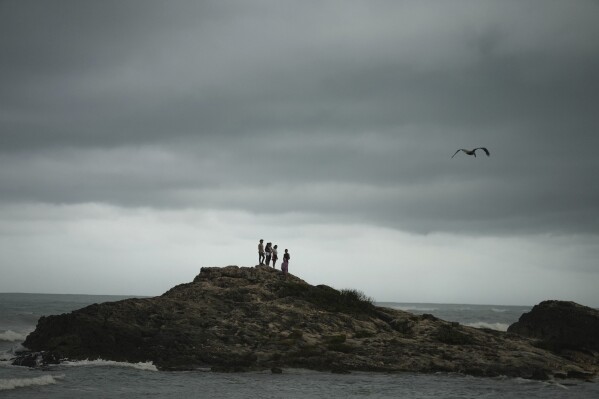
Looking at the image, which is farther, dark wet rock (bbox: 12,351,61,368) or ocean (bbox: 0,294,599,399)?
dark wet rock (bbox: 12,351,61,368)

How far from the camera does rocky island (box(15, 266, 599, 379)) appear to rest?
29875 mm

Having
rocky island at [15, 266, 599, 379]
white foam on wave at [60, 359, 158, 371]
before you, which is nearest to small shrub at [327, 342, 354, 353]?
rocky island at [15, 266, 599, 379]

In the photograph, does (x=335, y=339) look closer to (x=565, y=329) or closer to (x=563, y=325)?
(x=565, y=329)

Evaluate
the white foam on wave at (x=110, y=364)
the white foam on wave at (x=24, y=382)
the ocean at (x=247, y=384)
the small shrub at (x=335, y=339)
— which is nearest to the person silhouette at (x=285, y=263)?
the small shrub at (x=335, y=339)

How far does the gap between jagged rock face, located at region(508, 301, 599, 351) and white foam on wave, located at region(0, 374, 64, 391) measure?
26419 millimetres

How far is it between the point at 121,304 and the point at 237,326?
6.34 meters

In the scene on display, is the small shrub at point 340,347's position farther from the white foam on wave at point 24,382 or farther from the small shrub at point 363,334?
the white foam on wave at point 24,382

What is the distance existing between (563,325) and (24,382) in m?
32.7

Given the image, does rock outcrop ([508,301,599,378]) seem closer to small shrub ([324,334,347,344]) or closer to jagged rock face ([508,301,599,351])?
jagged rock face ([508,301,599,351])

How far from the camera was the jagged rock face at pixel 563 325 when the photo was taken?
1475 inches

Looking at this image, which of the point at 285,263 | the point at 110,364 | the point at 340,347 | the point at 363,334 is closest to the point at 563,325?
the point at 363,334

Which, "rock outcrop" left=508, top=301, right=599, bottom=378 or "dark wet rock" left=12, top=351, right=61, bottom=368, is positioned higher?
"rock outcrop" left=508, top=301, right=599, bottom=378

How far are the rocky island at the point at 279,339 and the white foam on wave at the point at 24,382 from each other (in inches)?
162

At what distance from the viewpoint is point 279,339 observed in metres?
31.8
